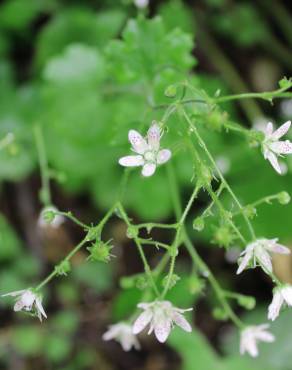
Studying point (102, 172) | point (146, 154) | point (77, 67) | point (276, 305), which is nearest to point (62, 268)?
point (146, 154)

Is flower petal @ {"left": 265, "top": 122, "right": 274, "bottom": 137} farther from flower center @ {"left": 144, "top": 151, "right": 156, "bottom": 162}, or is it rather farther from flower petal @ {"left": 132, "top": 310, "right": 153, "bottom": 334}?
flower petal @ {"left": 132, "top": 310, "right": 153, "bottom": 334}

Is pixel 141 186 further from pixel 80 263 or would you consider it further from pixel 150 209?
pixel 80 263

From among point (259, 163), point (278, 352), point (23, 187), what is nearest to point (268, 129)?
point (259, 163)

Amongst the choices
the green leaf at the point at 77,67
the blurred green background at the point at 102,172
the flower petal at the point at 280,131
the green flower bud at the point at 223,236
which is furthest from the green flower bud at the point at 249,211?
the green leaf at the point at 77,67

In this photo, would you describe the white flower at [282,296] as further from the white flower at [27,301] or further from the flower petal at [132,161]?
the white flower at [27,301]

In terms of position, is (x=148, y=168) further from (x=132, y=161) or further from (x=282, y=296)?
(x=282, y=296)

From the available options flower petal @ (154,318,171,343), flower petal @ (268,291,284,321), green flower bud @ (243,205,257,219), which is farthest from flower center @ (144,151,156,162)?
flower petal @ (268,291,284,321)
